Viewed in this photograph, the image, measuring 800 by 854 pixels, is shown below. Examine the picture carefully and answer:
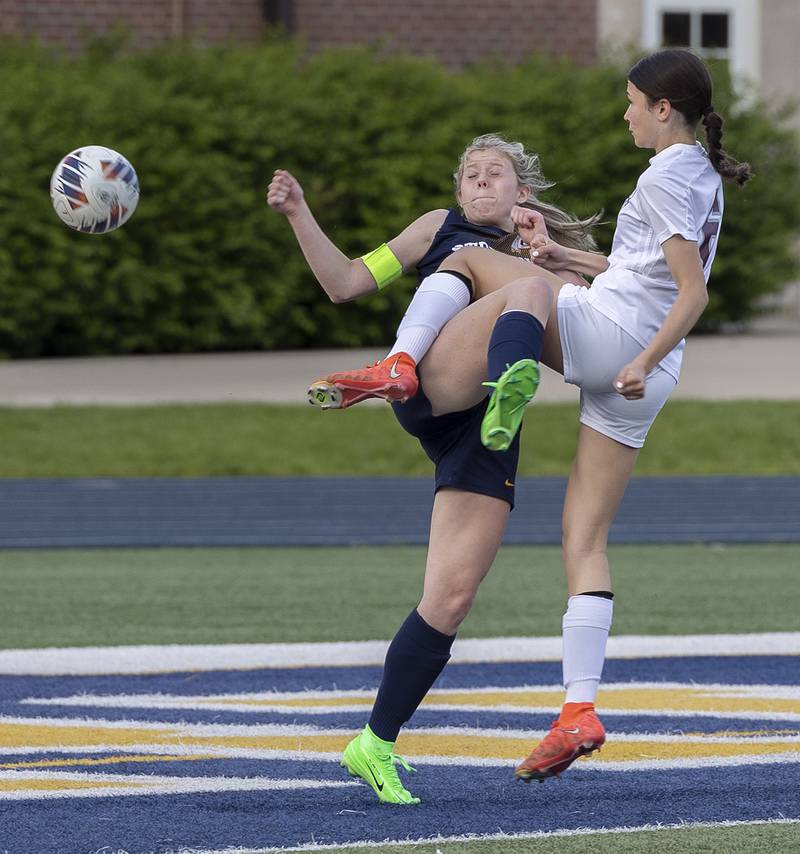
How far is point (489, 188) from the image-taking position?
4.61 metres

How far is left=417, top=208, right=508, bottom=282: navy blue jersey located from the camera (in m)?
4.57

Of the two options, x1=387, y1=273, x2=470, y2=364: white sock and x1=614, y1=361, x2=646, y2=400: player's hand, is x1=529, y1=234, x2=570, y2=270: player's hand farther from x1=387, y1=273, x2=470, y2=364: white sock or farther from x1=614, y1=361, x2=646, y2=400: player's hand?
x1=614, y1=361, x2=646, y2=400: player's hand

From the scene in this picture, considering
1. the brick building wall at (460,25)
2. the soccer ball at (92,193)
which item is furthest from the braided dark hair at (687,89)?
the brick building wall at (460,25)

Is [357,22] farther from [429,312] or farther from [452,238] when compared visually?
[429,312]

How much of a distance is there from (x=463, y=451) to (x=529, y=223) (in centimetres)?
69

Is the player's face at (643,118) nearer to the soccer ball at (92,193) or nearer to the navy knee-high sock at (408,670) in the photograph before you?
the navy knee-high sock at (408,670)

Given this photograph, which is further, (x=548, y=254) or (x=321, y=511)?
(x=321, y=511)

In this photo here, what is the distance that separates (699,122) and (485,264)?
27.0 inches

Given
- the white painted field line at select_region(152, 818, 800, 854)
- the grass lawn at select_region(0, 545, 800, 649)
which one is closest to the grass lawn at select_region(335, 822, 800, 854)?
the white painted field line at select_region(152, 818, 800, 854)

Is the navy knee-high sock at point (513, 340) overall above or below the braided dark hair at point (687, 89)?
below

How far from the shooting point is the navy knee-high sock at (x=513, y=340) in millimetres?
4082

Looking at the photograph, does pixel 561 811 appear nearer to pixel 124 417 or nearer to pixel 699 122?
pixel 699 122

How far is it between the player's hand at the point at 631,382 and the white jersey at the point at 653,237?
0.20 metres

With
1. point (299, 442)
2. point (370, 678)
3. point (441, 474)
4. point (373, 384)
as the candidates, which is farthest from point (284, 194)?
point (299, 442)
